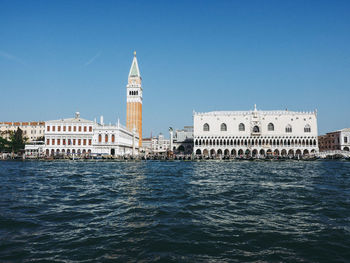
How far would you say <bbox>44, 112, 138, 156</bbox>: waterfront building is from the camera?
57.5 m

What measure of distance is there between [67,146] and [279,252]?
58.6 metres

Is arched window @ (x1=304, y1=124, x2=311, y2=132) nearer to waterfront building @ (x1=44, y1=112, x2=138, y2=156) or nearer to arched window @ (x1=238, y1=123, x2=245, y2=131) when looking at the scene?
arched window @ (x1=238, y1=123, x2=245, y2=131)

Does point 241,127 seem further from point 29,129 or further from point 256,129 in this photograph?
point 29,129

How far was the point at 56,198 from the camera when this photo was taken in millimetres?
10133

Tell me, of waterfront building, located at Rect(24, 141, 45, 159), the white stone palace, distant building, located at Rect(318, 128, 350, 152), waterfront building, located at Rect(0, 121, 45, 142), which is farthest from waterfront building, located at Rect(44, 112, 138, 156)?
distant building, located at Rect(318, 128, 350, 152)

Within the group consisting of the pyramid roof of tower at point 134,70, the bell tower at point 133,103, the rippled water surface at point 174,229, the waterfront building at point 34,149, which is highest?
the pyramid roof of tower at point 134,70

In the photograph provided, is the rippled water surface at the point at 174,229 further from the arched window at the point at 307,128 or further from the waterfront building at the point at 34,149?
the arched window at the point at 307,128

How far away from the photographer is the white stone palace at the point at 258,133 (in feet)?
219

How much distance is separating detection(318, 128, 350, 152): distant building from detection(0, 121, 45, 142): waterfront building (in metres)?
79.6

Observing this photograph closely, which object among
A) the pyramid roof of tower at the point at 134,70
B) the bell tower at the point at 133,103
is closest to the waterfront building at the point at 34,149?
the bell tower at the point at 133,103

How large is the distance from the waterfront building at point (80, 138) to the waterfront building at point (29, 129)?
1726 cm

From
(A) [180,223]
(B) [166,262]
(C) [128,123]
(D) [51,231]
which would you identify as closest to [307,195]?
(A) [180,223]

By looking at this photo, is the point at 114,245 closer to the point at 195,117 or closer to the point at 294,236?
the point at 294,236

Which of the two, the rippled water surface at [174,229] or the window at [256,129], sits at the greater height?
the window at [256,129]
